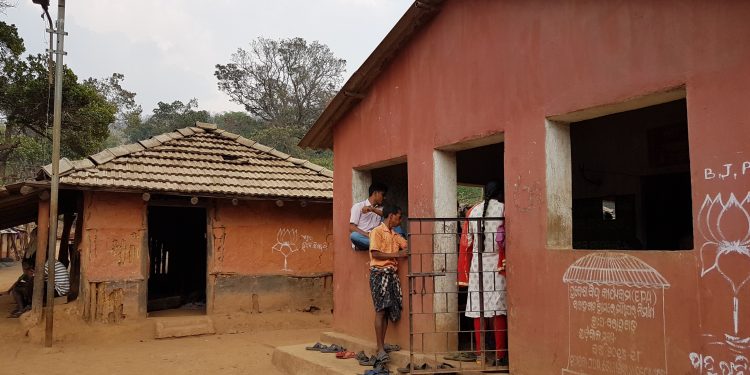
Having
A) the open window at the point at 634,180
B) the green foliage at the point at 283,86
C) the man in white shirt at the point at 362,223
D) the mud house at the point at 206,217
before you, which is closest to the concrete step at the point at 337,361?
the man in white shirt at the point at 362,223

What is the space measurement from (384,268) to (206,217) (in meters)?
6.68

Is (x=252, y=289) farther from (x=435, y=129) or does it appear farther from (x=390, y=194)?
(x=435, y=129)

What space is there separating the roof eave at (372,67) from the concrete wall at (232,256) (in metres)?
3.26

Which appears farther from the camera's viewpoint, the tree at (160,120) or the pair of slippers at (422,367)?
the tree at (160,120)

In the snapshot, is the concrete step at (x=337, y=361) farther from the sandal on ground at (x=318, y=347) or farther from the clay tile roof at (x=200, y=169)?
the clay tile roof at (x=200, y=169)

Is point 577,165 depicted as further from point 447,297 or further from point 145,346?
point 145,346

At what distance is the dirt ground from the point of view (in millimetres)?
8508

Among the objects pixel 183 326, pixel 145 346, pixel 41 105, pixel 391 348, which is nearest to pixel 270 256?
pixel 183 326

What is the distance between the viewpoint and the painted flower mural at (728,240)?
11.9ft

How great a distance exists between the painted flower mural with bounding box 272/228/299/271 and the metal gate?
5.74 metres

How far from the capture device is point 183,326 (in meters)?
10.8

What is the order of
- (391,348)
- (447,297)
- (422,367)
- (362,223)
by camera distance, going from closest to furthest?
1. (422,367)
2. (447,297)
3. (391,348)
4. (362,223)

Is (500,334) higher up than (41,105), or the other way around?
(41,105)

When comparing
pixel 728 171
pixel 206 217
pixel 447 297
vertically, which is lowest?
pixel 447 297
